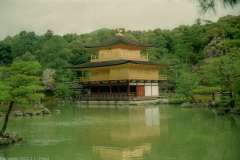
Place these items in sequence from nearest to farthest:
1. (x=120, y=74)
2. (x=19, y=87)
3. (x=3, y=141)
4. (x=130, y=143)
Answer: (x=130, y=143) < (x=3, y=141) < (x=19, y=87) < (x=120, y=74)

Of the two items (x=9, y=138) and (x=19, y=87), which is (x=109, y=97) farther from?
(x=9, y=138)

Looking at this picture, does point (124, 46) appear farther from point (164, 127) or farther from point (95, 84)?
point (164, 127)

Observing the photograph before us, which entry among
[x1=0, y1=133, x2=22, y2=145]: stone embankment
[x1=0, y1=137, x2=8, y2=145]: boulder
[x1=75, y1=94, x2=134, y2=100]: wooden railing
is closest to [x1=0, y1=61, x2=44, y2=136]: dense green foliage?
[x1=0, y1=133, x2=22, y2=145]: stone embankment

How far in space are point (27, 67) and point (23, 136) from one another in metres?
3.23

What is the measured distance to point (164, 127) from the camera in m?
14.6

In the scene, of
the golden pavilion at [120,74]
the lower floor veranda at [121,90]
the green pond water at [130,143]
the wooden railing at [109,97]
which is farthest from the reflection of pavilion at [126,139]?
the lower floor veranda at [121,90]

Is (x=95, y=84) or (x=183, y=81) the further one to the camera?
(x=95, y=84)

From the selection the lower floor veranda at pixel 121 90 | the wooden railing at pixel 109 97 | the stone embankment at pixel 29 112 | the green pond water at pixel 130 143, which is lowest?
the green pond water at pixel 130 143

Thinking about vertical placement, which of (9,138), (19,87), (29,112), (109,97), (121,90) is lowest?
(9,138)

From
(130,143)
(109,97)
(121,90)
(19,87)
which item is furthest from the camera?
(121,90)

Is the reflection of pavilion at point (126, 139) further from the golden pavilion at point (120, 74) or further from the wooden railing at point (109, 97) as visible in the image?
the golden pavilion at point (120, 74)

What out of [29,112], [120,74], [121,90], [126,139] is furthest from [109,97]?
[126,139]

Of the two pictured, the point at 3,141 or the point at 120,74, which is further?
the point at 120,74

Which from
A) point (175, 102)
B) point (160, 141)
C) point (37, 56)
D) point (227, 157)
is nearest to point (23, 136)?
point (160, 141)
